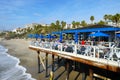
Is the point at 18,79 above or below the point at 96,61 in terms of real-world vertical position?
below

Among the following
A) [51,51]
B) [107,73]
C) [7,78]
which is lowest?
[7,78]

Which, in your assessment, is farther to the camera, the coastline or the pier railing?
the coastline

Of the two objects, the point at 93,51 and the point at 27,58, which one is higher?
the point at 93,51

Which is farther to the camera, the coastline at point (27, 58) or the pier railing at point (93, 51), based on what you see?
the coastline at point (27, 58)

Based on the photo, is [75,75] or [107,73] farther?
[75,75]

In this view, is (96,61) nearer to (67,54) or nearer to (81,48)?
(81,48)

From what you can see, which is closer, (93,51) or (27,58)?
(93,51)

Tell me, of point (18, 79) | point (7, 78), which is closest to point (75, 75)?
point (18, 79)

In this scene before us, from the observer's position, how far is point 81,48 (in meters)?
12.6

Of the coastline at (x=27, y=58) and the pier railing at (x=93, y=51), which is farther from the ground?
the pier railing at (x=93, y=51)

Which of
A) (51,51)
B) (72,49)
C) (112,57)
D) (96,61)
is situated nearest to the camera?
(112,57)

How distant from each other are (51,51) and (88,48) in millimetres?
5959

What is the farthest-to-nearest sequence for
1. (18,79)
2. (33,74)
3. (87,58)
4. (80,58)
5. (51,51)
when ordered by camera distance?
(33,74)
(18,79)
(51,51)
(80,58)
(87,58)

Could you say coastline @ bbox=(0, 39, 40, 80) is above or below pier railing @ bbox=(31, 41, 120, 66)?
below
